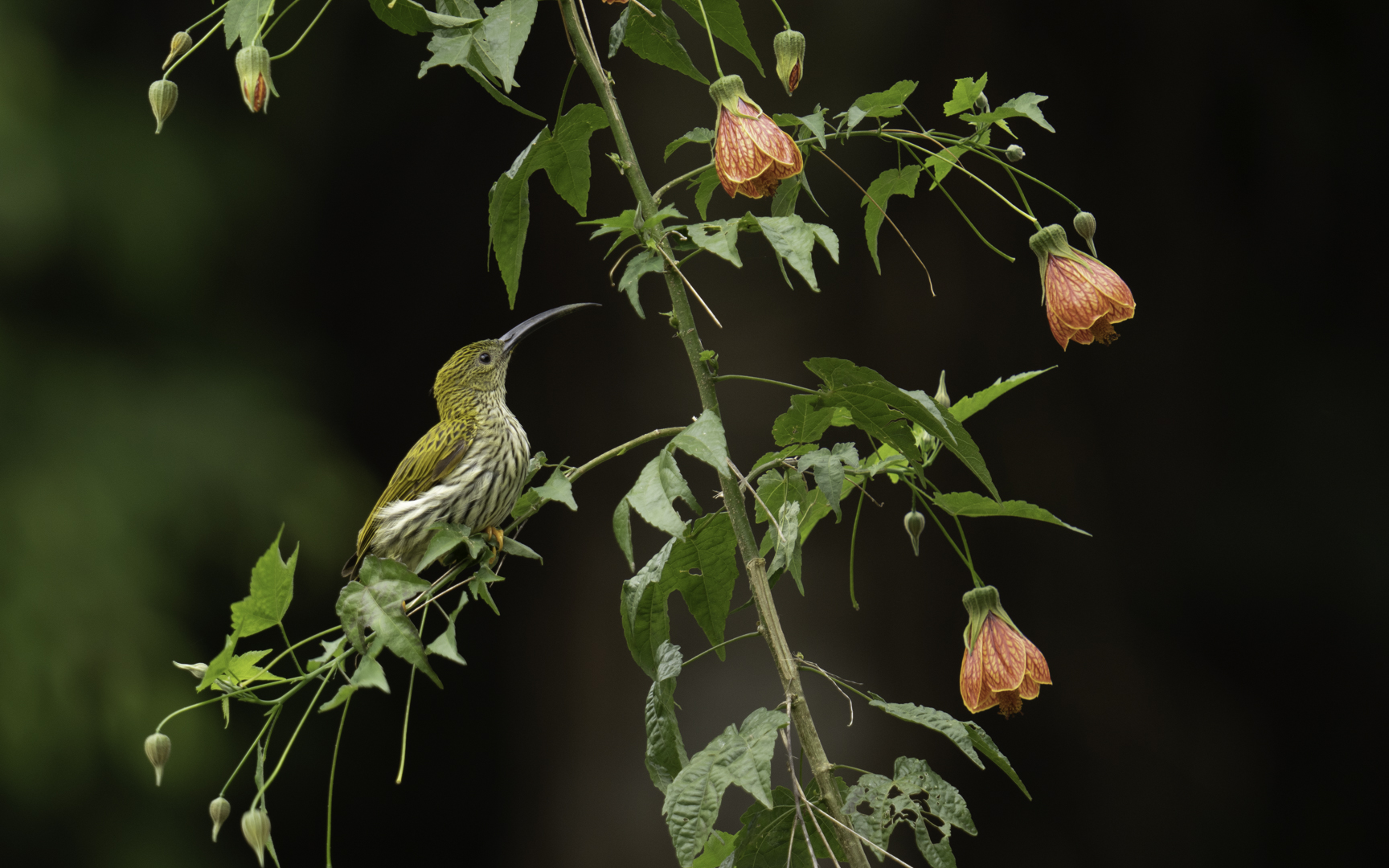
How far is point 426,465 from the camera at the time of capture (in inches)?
52.0

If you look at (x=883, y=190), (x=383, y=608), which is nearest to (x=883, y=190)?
(x=883, y=190)

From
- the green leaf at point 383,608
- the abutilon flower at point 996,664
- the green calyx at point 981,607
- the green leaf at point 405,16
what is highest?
the green leaf at point 405,16

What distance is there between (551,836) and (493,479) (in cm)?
211

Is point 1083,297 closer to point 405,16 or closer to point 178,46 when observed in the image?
point 405,16

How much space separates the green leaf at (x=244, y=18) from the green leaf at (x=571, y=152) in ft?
0.76

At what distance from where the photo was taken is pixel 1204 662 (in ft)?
9.32

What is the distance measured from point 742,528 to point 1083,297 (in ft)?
1.27

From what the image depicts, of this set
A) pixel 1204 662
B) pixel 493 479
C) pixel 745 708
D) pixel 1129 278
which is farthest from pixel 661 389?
pixel 493 479

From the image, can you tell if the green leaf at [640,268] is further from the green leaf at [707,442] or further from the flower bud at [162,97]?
the flower bud at [162,97]

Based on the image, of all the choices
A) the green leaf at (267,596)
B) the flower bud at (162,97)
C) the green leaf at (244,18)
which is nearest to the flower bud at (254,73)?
the green leaf at (244,18)

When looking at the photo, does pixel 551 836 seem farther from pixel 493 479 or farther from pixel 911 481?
pixel 911 481

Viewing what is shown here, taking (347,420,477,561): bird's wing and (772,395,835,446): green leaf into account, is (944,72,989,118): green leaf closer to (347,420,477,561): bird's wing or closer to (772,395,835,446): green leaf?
(772,395,835,446): green leaf

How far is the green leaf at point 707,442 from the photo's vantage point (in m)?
0.77

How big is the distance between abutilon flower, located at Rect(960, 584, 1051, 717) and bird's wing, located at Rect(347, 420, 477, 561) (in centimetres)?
60
